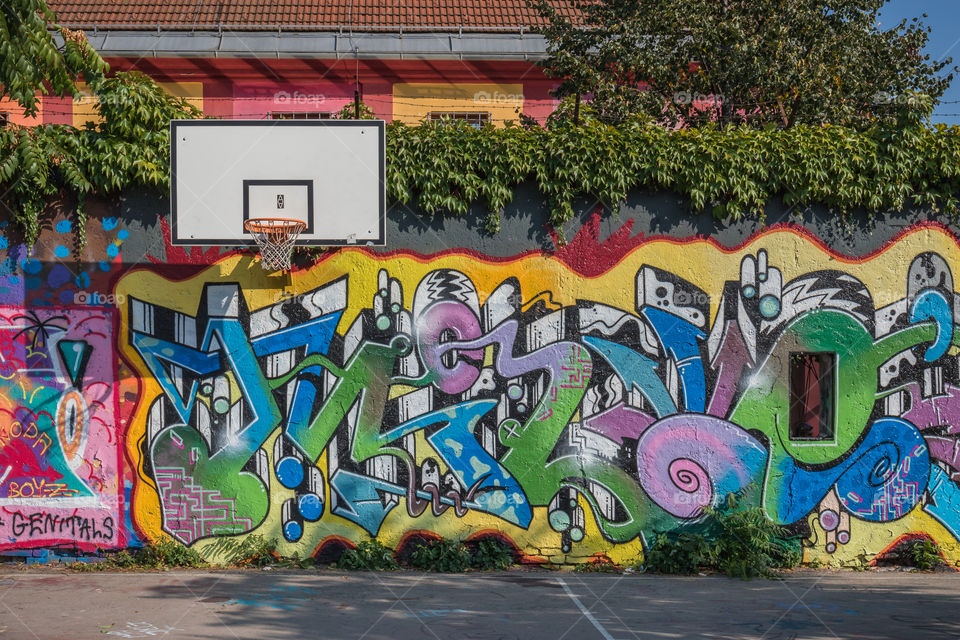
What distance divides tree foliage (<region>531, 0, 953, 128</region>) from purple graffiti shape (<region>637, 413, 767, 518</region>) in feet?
14.1

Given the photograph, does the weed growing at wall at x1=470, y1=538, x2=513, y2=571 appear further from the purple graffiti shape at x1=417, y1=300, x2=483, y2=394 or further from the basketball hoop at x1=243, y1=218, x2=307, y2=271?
the basketball hoop at x1=243, y1=218, x2=307, y2=271

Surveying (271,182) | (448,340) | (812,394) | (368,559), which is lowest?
(368,559)

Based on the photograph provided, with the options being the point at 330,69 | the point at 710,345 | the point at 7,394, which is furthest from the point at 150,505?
the point at 330,69

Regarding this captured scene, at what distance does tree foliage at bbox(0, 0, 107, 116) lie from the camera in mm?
6779

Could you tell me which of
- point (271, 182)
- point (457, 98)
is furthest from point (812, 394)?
point (457, 98)

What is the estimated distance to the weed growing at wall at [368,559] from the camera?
7.39 metres

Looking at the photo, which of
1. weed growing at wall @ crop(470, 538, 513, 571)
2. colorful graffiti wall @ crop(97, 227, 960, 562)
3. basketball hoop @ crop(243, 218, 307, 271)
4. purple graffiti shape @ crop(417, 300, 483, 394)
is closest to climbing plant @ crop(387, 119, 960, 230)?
colorful graffiti wall @ crop(97, 227, 960, 562)

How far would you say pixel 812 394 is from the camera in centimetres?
848

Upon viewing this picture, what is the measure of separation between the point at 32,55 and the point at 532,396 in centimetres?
552

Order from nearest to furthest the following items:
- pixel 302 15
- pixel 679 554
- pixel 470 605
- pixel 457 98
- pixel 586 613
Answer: pixel 586 613
pixel 470 605
pixel 679 554
pixel 457 98
pixel 302 15

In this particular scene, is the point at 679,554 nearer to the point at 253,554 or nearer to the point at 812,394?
the point at 812,394

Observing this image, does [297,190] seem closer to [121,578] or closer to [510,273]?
[510,273]

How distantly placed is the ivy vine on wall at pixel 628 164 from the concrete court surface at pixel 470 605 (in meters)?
3.35

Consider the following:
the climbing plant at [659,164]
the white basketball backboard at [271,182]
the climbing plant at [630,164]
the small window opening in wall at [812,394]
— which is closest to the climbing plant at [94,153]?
the climbing plant at [630,164]
